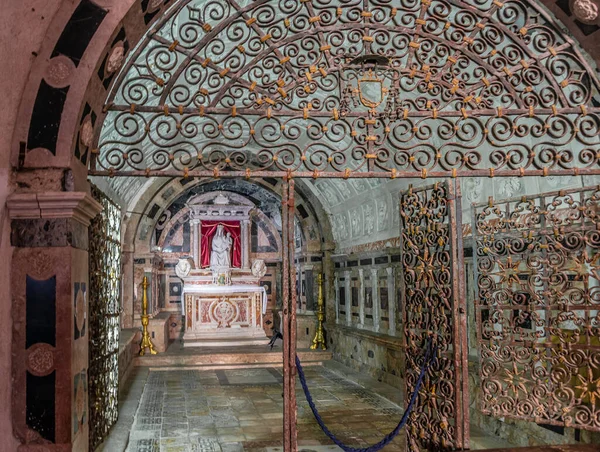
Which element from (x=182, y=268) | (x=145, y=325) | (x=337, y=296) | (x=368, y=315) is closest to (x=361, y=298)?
(x=368, y=315)

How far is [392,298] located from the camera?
10.7 meters

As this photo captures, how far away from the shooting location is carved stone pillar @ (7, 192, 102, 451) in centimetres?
401

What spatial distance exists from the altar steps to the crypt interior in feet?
7.83

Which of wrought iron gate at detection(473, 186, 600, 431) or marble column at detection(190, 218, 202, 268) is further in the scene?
marble column at detection(190, 218, 202, 268)

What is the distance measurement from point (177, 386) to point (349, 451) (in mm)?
6102

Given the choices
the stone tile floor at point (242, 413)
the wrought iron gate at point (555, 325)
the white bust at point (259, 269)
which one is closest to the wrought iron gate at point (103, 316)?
the stone tile floor at point (242, 413)

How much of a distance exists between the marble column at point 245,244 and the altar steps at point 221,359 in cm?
360

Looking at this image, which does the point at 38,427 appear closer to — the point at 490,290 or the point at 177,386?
the point at 490,290

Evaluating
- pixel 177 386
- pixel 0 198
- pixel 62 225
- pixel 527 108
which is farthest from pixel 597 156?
pixel 177 386

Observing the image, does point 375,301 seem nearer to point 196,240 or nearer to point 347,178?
point 347,178

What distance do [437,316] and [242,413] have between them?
4.07m

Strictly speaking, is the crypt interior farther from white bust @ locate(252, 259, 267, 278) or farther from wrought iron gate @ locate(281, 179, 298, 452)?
white bust @ locate(252, 259, 267, 278)

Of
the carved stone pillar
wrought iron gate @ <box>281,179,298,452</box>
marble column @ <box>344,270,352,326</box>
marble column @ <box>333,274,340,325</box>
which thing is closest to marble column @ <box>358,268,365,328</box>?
marble column @ <box>344,270,352,326</box>

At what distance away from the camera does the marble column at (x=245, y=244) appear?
17.3 meters
